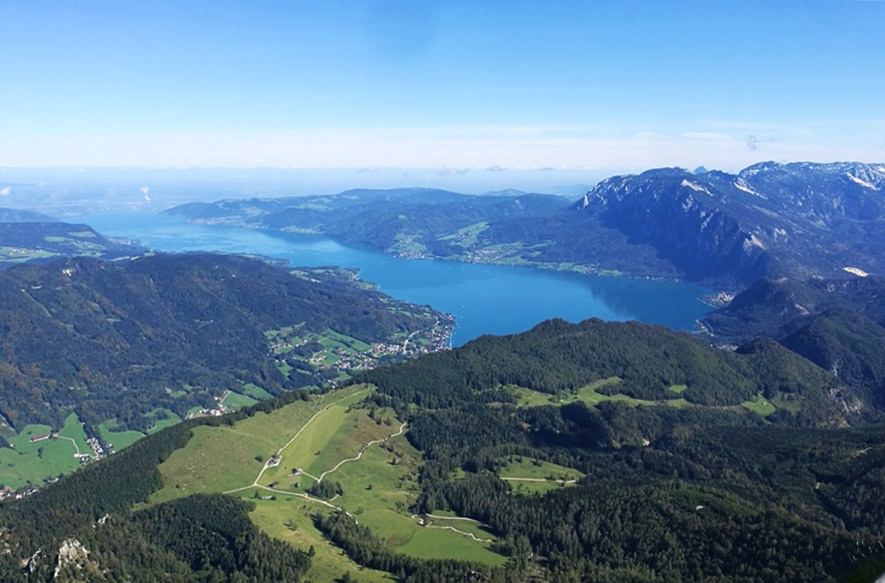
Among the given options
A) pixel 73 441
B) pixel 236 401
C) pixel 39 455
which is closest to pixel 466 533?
pixel 39 455

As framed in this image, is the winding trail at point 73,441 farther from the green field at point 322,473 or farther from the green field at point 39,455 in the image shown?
the green field at point 322,473

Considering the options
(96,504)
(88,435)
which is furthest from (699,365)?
(88,435)

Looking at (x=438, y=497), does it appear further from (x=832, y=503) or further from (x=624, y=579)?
(x=832, y=503)

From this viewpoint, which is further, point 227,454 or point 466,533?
point 227,454

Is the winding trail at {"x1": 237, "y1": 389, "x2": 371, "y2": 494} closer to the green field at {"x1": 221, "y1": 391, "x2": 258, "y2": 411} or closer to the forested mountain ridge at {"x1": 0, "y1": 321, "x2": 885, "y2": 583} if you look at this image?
the forested mountain ridge at {"x1": 0, "y1": 321, "x2": 885, "y2": 583}

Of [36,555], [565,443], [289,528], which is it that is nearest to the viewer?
[36,555]

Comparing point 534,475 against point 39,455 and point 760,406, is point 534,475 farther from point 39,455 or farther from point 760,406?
point 39,455

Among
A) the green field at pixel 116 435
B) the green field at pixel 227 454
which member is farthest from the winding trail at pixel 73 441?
the green field at pixel 227 454

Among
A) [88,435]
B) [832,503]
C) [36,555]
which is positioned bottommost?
[88,435]
